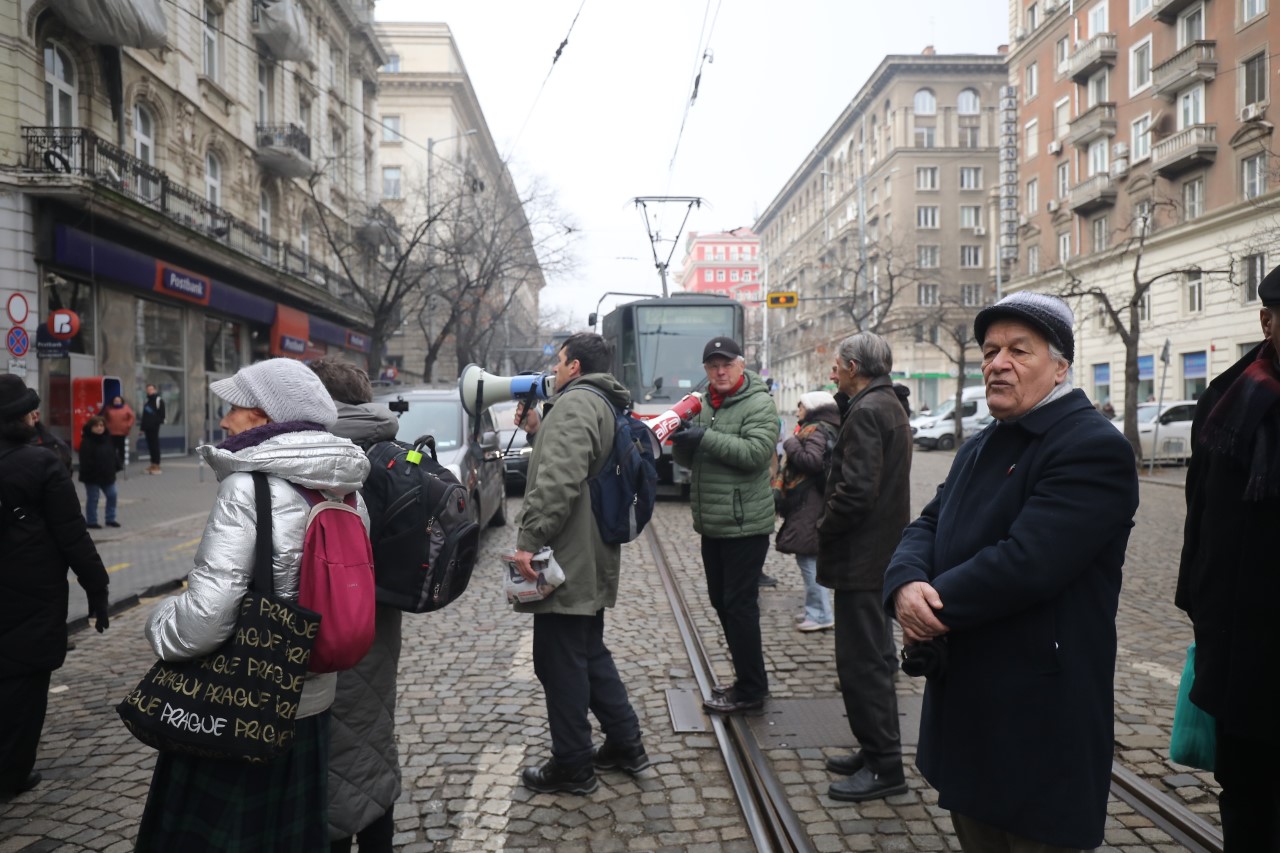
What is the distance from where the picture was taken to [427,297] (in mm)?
29984

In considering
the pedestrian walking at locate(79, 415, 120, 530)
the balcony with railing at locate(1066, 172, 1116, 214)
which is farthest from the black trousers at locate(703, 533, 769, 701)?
the balcony with railing at locate(1066, 172, 1116, 214)

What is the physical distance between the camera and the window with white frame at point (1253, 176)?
26.8m

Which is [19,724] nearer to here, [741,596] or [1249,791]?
[741,596]

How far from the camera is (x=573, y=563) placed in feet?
A: 12.7

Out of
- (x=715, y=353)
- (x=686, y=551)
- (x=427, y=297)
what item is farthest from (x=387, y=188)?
(x=715, y=353)

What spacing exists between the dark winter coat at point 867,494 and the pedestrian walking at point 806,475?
192 centimetres

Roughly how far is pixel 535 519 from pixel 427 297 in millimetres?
27419

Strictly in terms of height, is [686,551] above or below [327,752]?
below

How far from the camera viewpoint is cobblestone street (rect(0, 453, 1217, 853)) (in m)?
3.57

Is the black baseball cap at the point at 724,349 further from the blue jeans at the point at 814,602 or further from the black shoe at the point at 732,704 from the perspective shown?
the blue jeans at the point at 814,602

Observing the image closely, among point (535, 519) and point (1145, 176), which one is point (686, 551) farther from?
point (1145, 176)


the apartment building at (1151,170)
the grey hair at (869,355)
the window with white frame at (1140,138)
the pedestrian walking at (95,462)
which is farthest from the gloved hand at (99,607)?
the window with white frame at (1140,138)

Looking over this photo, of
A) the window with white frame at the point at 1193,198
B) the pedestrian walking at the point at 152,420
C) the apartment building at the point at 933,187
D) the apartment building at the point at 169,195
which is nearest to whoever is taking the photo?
the apartment building at the point at 169,195

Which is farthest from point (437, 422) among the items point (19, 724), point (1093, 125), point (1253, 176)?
point (1093, 125)
